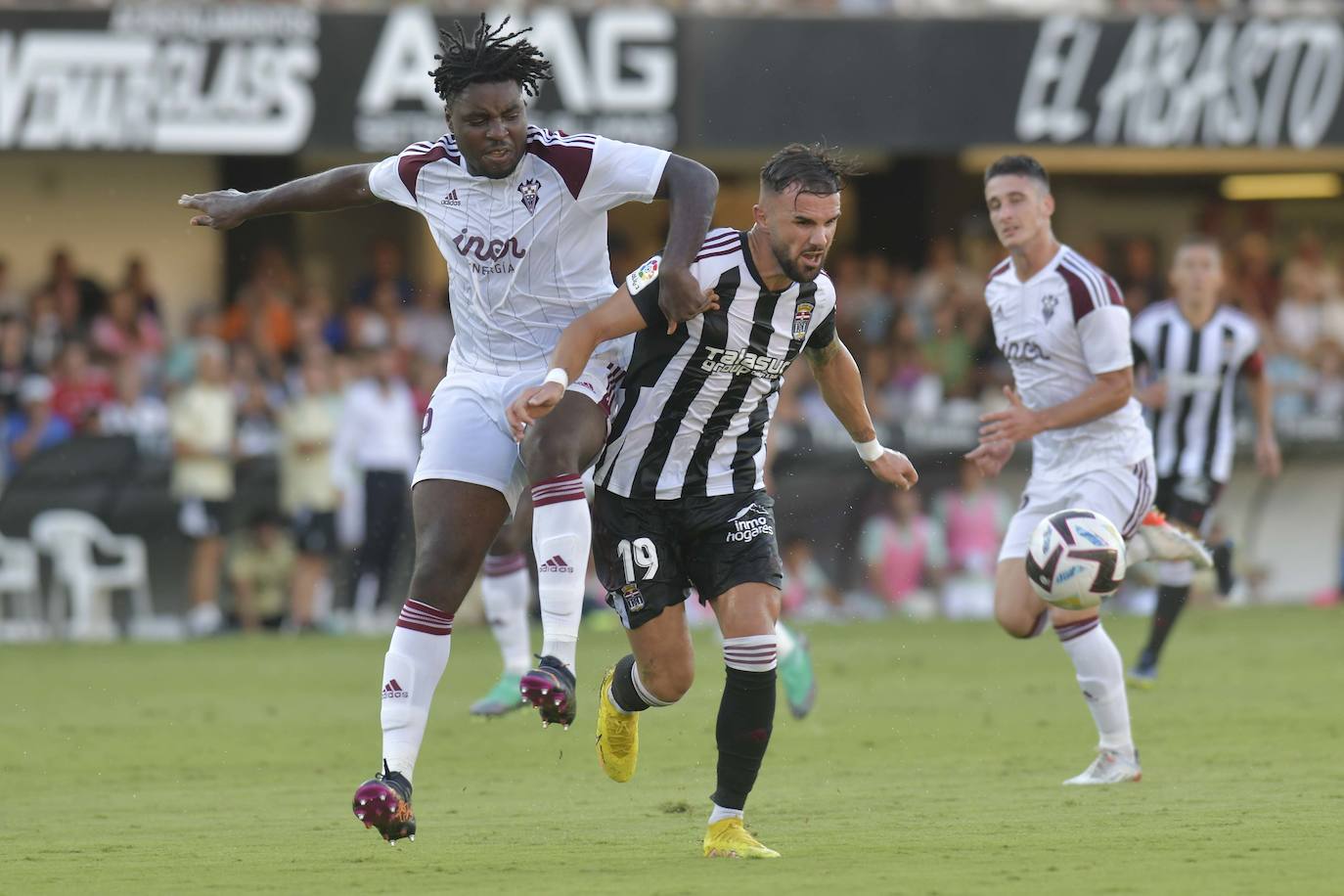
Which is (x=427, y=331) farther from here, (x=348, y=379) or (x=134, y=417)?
(x=134, y=417)

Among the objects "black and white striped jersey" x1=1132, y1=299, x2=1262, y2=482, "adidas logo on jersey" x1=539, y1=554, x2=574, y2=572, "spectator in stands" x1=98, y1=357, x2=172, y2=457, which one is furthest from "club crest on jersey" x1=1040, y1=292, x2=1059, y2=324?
"spectator in stands" x1=98, y1=357, x2=172, y2=457

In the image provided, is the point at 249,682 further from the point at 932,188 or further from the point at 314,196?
the point at 932,188

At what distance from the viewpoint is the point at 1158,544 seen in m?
9.67

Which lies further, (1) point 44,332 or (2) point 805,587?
(2) point 805,587

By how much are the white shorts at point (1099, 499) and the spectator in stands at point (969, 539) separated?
30.3 ft

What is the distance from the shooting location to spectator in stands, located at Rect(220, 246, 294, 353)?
18.6 m

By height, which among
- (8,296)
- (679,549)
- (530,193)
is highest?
(8,296)

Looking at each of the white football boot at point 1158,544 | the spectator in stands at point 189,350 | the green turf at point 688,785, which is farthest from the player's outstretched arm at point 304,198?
the spectator in stands at point 189,350

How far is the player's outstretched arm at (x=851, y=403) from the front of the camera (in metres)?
7.38

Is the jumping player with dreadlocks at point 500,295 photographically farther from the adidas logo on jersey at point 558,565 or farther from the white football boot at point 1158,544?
the white football boot at point 1158,544

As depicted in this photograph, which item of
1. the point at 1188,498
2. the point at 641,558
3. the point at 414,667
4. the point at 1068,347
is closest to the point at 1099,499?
the point at 1068,347

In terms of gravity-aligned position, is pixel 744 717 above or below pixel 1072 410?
below

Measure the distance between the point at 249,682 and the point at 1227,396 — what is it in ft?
22.0

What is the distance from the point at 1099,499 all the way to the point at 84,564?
1064 centimetres
